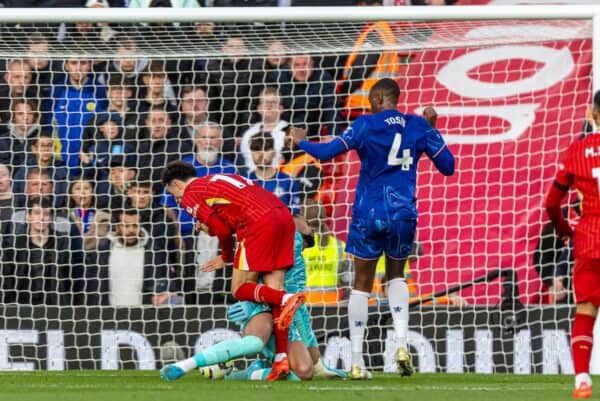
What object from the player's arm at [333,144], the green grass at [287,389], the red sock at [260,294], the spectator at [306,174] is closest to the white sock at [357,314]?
the green grass at [287,389]

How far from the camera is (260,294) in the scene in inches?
315

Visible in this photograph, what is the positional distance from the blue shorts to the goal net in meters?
1.72

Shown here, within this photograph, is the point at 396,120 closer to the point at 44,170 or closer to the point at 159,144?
the point at 159,144

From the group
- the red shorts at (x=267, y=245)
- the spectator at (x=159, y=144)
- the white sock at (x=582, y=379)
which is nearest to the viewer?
the white sock at (x=582, y=379)

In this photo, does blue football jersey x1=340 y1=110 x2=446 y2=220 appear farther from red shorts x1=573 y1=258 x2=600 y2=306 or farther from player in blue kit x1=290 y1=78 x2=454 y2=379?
red shorts x1=573 y1=258 x2=600 y2=306

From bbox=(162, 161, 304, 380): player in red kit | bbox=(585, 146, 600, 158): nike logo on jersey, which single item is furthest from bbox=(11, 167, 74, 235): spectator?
bbox=(585, 146, 600, 158): nike logo on jersey

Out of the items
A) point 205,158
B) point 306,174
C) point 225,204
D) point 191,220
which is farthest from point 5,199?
point 225,204

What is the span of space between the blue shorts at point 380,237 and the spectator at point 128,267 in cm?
254

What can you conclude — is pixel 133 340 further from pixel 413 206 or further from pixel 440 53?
pixel 440 53

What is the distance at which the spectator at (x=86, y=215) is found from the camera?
35.2 ft

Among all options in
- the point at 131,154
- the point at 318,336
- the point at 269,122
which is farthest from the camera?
the point at 269,122

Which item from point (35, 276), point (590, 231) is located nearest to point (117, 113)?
point (35, 276)

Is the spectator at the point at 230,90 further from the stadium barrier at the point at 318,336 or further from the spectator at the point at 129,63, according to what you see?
the stadium barrier at the point at 318,336

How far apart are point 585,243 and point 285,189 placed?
4409 mm
